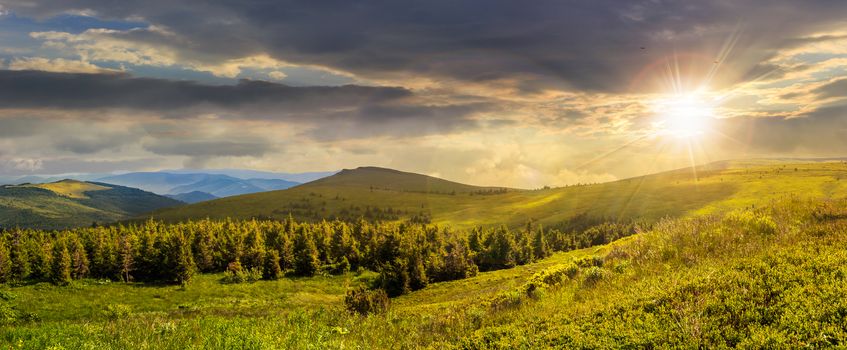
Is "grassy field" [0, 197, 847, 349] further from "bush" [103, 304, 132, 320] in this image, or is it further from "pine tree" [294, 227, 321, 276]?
"pine tree" [294, 227, 321, 276]

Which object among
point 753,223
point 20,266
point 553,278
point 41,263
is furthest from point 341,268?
point 753,223

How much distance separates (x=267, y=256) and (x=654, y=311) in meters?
84.3

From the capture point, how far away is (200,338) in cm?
1202

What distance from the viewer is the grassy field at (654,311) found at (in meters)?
8.62

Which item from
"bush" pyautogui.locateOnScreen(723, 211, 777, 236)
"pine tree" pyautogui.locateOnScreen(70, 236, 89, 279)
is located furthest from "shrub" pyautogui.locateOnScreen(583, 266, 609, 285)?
"pine tree" pyautogui.locateOnScreen(70, 236, 89, 279)

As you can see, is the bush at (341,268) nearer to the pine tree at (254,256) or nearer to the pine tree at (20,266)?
the pine tree at (254,256)

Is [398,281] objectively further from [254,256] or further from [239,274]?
[254,256]

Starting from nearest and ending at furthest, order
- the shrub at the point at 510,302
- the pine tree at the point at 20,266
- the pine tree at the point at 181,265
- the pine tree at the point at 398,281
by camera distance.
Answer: the shrub at the point at 510,302, the pine tree at the point at 398,281, the pine tree at the point at 20,266, the pine tree at the point at 181,265

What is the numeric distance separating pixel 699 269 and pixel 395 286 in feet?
196

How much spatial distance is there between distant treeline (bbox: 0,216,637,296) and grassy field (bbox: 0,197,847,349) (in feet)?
177

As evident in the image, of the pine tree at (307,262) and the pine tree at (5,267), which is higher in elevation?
the pine tree at (5,267)

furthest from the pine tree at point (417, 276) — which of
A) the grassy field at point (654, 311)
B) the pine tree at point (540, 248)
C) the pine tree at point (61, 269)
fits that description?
the pine tree at point (61, 269)

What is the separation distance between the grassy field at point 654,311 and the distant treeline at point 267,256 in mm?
54031

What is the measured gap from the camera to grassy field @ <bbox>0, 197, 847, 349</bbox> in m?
8.62
